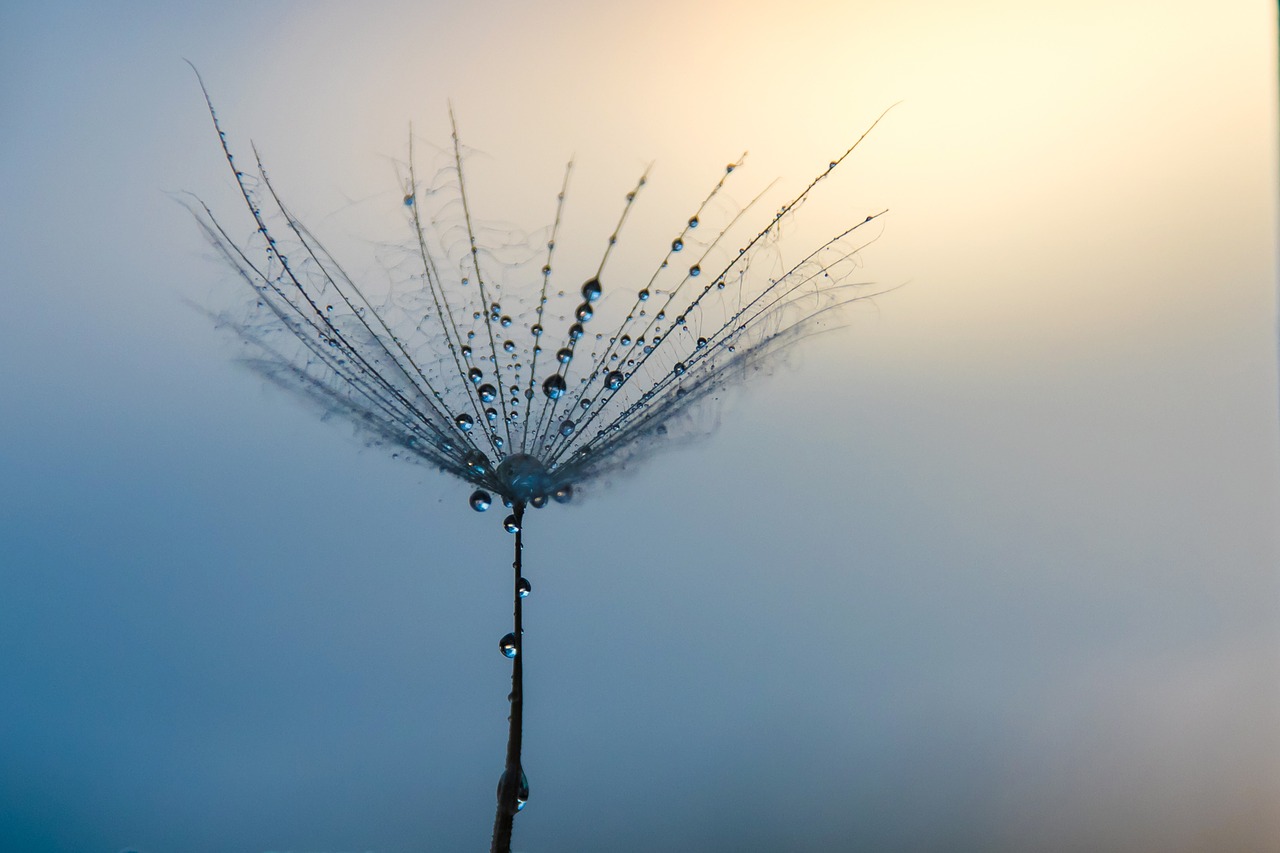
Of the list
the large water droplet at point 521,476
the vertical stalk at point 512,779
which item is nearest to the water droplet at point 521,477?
the large water droplet at point 521,476

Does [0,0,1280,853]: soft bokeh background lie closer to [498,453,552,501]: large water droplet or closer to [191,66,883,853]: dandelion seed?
[191,66,883,853]: dandelion seed

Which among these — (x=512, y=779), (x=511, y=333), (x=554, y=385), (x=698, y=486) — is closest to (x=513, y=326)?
(x=511, y=333)

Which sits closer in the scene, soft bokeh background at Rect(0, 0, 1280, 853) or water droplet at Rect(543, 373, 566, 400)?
water droplet at Rect(543, 373, 566, 400)

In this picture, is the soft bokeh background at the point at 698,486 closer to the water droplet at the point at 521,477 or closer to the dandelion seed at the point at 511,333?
the dandelion seed at the point at 511,333

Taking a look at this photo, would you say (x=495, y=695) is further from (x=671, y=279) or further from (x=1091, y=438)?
(x=1091, y=438)

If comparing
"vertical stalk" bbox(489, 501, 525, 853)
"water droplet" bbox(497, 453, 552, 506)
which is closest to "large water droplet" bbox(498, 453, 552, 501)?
"water droplet" bbox(497, 453, 552, 506)
